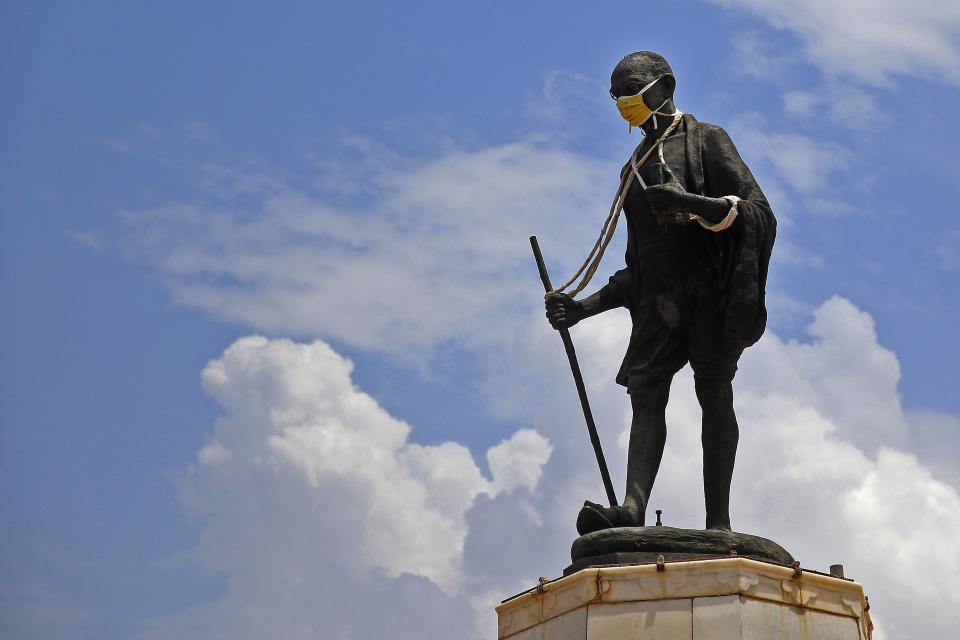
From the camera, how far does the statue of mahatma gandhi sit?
938 centimetres

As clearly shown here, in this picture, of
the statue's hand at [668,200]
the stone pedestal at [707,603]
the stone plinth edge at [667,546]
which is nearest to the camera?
the stone pedestal at [707,603]

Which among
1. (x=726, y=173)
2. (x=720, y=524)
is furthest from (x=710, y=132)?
(x=720, y=524)

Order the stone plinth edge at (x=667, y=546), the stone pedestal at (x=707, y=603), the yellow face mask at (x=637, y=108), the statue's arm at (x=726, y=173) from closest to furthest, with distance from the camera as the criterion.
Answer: the stone pedestal at (x=707, y=603) → the stone plinth edge at (x=667, y=546) → the statue's arm at (x=726, y=173) → the yellow face mask at (x=637, y=108)

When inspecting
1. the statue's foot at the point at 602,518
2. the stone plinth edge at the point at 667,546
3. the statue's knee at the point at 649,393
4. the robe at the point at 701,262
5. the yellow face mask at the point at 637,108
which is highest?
the yellow face mask at the point at 637,108

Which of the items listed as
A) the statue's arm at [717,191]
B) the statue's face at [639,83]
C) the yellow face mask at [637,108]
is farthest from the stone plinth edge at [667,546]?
the statue's face at [639,83]

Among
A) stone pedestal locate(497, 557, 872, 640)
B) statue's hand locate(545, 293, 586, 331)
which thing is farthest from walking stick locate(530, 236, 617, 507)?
stone pedestal locate(497, 557, 872, 640)

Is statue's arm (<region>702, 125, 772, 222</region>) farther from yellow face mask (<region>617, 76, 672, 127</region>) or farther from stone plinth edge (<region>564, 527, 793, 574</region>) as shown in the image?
stone plinth edge (<region>564, 527, 793, 574</region>)

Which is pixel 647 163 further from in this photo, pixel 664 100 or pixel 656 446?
pixel 656 446

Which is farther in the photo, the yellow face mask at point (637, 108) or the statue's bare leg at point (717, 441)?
the yellow face mask at point (637, 108)

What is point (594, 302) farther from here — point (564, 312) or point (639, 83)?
point (639, 83)

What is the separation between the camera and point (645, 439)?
9562 millimetres

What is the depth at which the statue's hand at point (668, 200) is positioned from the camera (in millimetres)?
9336

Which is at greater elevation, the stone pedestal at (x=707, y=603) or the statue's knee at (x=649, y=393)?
the statue's knee at (x=649, y=393)

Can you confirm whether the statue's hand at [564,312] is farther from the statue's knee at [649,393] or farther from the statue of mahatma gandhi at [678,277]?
the statue's knee at [649,393]
